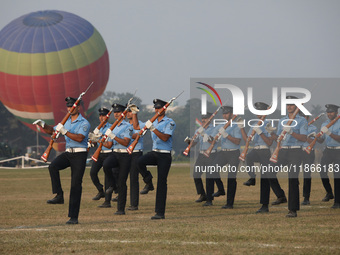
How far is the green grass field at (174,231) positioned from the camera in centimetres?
1260

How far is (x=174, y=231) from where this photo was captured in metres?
14.8

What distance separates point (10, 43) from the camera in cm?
7262

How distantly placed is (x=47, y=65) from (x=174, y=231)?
57870mm

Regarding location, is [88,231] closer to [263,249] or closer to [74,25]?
[263,249]

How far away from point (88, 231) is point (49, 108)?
192ft

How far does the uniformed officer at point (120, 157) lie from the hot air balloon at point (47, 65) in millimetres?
50500

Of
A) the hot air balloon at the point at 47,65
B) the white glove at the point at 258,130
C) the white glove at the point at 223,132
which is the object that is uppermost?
the hot air balloon at the point at 47,65

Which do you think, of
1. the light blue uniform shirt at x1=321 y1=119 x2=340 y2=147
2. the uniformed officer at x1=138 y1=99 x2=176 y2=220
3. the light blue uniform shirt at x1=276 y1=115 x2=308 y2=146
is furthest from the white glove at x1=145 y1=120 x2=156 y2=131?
the light blue uniform shirt at x1=321 y1=119 x2=340 y2=147

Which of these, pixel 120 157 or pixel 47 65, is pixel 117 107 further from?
pixel 47 65

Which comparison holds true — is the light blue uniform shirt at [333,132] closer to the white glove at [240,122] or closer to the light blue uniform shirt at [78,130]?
the white glove at [240,122]

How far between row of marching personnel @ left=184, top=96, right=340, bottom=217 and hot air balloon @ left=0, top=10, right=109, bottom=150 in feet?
160

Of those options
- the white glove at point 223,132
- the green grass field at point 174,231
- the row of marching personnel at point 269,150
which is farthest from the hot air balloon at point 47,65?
the white glove at point 223,132

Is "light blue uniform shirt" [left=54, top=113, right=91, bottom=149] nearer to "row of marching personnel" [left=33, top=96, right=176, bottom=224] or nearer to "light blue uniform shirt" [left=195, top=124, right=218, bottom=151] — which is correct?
"row of marching personnel" [left=33, top=96, right=176, bottom=224]

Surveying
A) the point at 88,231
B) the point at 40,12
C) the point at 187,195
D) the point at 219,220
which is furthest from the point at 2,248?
the point at 40,12
